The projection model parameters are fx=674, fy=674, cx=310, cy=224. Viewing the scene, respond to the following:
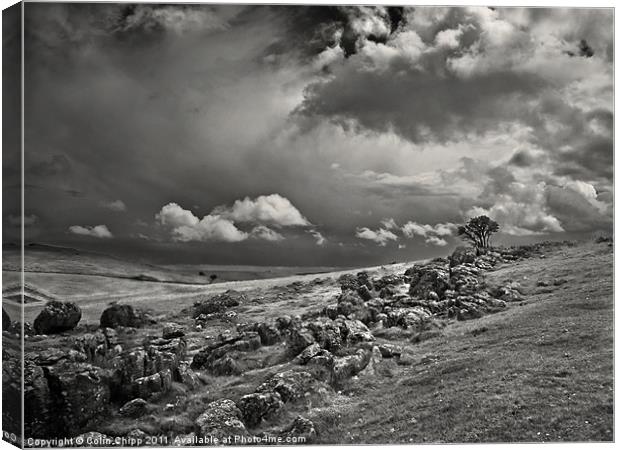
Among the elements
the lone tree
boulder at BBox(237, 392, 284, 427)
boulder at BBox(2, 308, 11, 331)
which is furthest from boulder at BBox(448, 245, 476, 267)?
boulder at BBox(2, 308, 11, 331)

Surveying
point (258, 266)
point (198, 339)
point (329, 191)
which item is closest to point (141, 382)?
point (198, 339)

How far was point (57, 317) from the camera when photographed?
22719 millimetres

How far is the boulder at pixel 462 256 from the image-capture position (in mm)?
25422

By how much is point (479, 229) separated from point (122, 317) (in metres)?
13.3

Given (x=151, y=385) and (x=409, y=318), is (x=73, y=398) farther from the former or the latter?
(x=409, y=318)

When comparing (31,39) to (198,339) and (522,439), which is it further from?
(522,439)

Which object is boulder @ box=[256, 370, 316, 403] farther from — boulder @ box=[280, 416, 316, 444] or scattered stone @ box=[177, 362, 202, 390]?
scattered stone @ box=[177, 362, 202, 390]

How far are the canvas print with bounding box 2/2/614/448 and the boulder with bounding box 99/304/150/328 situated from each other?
0.08 m

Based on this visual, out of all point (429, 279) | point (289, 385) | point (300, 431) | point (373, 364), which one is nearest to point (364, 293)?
point (429, 279)

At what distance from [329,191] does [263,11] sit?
6682 millimetres

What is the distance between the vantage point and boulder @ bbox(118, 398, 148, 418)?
21562mm

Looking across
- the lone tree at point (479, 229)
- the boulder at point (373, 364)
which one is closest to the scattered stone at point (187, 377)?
the boulder at point (373, 364)

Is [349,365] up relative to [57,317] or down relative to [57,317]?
down

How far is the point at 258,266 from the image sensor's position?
2489cm
